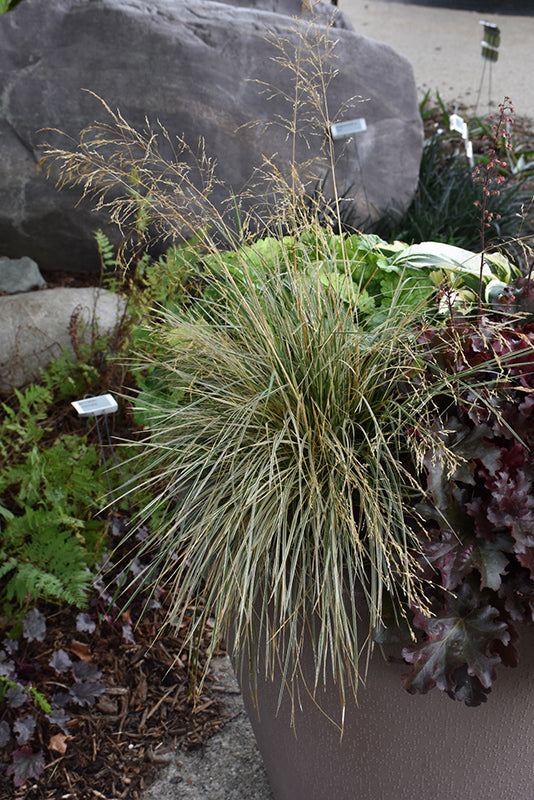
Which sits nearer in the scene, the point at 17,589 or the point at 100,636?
the point at 17,589

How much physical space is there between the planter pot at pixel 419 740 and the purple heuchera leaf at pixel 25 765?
0.76m

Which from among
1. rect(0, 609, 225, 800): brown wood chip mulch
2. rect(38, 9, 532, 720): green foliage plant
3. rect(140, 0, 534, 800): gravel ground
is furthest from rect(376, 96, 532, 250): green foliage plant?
rect(0, 609, 225, 800): brown wood chip mulch

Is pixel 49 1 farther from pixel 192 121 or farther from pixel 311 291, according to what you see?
pixel 311 291

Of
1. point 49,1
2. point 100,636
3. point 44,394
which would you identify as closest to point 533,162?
point 49,1

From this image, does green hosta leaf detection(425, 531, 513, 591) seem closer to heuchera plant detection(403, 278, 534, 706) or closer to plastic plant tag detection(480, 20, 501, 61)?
heuchera plant detection(403, 278, 534, 706)

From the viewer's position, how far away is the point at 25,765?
5.94 feet

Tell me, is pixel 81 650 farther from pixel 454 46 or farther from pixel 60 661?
pixel 454 46

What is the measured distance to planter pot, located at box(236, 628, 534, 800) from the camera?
121cm

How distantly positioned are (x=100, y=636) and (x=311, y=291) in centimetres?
128

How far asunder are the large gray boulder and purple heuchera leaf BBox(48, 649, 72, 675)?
2.21m

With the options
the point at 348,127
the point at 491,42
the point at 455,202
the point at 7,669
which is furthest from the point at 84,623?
the point at 491,42

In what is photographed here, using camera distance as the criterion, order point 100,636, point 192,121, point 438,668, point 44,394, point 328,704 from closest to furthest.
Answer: point 438,668
point 328,704
point 100,636
point 44,394
point 192,121

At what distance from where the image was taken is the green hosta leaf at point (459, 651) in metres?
1.12

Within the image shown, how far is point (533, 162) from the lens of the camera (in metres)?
4.96
